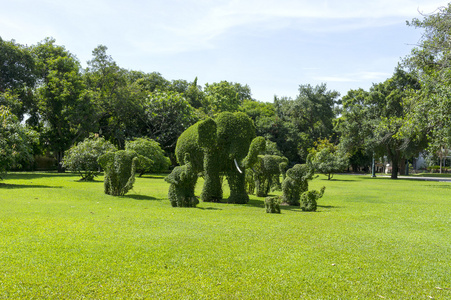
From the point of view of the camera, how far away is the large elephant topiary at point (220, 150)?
13500 mm

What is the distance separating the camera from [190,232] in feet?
25.8

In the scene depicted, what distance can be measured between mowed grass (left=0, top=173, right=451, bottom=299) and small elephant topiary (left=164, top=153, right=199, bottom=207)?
153 cm

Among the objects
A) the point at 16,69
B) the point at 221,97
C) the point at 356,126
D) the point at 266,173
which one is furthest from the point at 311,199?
the point at 221,97

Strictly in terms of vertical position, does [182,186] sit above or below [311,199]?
above

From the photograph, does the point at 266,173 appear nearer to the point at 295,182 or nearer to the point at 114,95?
the point at 295,182

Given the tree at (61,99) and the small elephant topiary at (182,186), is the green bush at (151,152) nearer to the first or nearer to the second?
the tree at (61,99)

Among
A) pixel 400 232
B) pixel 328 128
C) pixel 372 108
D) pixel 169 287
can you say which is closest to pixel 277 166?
pixel 400 232

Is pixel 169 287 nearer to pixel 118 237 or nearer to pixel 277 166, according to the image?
pixel 118 237

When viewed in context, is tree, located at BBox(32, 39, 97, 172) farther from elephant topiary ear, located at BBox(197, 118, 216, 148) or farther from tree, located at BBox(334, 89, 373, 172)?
tree, located at BBox(334, 89, 373, 172)

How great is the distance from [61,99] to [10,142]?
15.4 m

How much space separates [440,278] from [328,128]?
177ft

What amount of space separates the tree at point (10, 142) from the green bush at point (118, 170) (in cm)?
599

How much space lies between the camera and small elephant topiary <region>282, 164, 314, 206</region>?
12969 mm

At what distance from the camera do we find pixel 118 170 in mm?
15047
